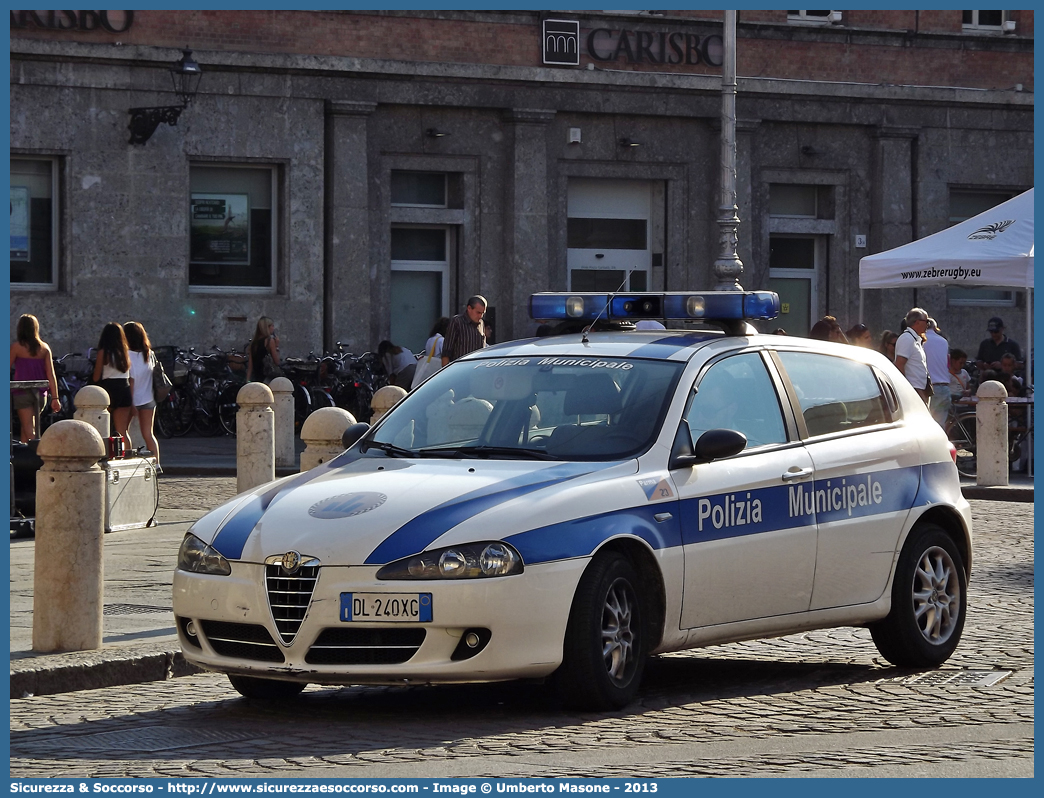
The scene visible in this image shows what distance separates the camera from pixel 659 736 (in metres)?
6.60

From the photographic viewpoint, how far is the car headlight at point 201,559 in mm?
7125

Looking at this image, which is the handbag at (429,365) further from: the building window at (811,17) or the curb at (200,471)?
the building window at (811,17)

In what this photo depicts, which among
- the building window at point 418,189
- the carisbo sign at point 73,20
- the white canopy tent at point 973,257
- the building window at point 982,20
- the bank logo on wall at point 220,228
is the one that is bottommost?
the white canopy tent at point 973,257

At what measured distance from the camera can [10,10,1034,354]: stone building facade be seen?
2619 cm

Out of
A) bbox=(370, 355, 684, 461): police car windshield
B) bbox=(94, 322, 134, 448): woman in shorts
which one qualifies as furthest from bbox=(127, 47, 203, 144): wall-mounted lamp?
bbox=(370, 355, 684, 461): police car windshield

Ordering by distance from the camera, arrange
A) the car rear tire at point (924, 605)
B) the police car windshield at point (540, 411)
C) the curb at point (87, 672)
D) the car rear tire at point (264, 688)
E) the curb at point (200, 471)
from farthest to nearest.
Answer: the curb at point (200, 471), the car rear tire at point (924, 605), the curb at point (87, 672), the police car windshield at point (540, 411), the car rear tire at point (264, 688)

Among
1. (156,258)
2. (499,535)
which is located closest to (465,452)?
(499,535)

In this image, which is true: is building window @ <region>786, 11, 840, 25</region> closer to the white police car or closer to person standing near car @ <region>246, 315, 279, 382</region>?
person standing near car @ <region>246, 315, 279, 382</region>

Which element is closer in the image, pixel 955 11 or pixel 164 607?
pixel 164 607

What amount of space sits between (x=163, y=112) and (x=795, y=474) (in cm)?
1978

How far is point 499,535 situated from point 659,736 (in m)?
0.96

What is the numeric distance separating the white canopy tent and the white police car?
12.2 m

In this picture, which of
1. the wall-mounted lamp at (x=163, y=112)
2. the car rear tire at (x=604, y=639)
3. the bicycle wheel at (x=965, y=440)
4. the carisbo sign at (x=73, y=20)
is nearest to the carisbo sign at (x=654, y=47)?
the wall-mounted lamp at (x=163, y=112)

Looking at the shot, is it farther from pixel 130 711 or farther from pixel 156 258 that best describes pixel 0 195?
pixel 156 258
